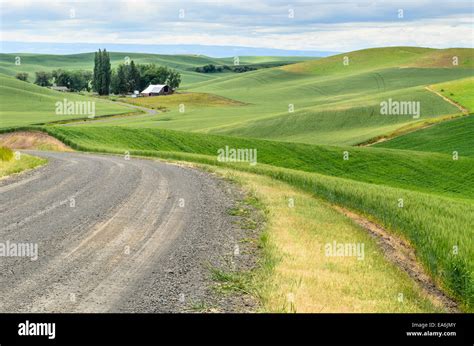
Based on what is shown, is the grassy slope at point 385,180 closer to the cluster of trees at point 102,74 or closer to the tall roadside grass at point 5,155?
the tall roadside grass at point 5,155

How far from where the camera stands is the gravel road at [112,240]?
10.6 meters

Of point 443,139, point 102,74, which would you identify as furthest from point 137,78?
point 443,139

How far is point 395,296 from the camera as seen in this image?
1205cm

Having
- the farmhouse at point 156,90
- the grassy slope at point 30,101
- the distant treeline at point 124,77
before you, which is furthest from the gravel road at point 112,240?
the farmhouse at point 156,90

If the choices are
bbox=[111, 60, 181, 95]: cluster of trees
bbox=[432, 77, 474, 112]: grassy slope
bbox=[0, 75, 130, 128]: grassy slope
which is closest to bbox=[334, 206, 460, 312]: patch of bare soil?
bbox=[432, 77, 474, 112]: grassy slope

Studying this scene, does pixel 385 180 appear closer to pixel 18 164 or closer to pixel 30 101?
pixel 18 164

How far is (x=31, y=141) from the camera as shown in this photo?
5334cm

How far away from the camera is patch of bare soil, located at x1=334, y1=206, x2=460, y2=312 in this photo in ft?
45.2

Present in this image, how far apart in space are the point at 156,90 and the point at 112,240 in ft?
557

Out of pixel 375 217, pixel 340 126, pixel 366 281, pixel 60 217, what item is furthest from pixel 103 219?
pixel 340 126

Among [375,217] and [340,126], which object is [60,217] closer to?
[375,217]

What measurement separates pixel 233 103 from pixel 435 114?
244 ft

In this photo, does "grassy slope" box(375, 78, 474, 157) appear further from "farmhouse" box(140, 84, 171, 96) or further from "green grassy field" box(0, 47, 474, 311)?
"farmhouse" box(140, 84, 171, 96)
